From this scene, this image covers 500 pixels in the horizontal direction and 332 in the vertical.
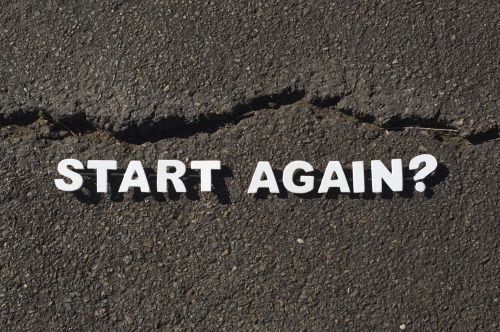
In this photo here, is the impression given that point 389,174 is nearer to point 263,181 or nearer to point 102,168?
point 263,181

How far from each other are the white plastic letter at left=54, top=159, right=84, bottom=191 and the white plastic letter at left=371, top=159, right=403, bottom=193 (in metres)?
1.42

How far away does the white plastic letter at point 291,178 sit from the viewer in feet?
10.7

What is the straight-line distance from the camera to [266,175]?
10.8 feet

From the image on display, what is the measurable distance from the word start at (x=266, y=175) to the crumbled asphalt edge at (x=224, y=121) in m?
0.16

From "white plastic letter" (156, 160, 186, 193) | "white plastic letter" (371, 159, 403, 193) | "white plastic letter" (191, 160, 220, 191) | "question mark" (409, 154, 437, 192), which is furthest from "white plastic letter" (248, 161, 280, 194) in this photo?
"question mark" (409, 154, 437, 192)

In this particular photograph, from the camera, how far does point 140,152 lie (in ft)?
10.9

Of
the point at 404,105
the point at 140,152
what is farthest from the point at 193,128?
the point at 404,105

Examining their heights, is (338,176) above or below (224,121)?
below

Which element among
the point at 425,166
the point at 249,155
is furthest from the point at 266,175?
the point at 425,166

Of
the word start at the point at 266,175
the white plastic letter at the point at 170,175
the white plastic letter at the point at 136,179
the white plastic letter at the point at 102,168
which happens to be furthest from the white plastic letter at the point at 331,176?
the white plastic letter at the point at 102,168

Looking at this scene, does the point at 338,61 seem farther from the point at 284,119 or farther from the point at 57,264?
the point at 57,264

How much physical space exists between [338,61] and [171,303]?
144 centimetres

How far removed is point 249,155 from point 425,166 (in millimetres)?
851

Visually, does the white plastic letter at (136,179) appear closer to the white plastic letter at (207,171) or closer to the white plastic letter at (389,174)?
the white plastic letter at (207,171)
